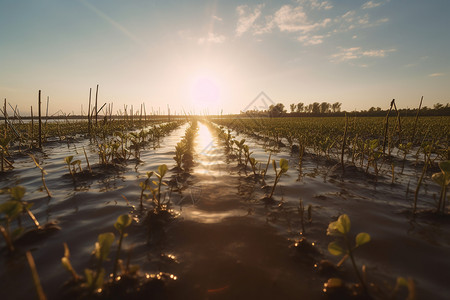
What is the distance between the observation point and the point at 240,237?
1.94 m

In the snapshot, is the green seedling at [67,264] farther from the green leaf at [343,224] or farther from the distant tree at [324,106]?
the distant tree at [324,106]

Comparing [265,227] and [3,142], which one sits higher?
[3,142]

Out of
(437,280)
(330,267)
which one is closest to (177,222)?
(330,267)

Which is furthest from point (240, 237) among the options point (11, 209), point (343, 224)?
point (11, 209)

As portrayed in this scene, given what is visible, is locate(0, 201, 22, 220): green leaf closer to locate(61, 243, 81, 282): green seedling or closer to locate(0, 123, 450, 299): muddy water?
locate(0, 123, 450, 299): muddy water

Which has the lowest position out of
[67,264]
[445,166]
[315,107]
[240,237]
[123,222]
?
[240,237]

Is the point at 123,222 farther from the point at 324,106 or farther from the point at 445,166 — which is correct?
the point at 324,106

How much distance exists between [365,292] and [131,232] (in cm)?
185

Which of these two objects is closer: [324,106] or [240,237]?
[240,237]

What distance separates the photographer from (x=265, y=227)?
2.11 meters

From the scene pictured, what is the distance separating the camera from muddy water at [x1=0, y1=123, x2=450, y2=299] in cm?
140

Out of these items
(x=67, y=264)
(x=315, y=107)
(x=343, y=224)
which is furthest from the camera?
(x=315, y=107)

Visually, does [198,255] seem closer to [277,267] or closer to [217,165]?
[277,267]

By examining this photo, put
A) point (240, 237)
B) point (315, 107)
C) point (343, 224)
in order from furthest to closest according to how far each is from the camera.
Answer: point (315, 107)
point (240, 237)
point (343, 224)
